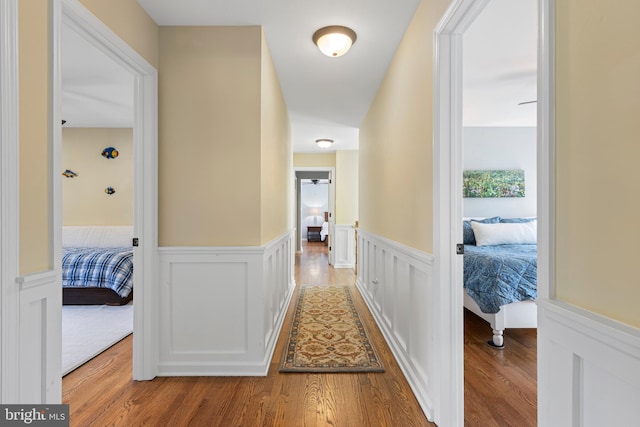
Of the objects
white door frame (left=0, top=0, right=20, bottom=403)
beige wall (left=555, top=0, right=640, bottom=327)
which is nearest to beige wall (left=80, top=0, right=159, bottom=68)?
white door frame (left=0, top=0, right=20, bottom=403)

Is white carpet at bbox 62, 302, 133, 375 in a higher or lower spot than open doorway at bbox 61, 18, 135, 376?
lower

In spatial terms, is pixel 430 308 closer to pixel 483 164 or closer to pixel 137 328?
pixel 137 328

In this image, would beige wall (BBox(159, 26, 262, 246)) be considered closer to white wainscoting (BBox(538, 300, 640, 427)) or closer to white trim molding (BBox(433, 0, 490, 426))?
white trim molding (BBox(433, 0, 490, 426))

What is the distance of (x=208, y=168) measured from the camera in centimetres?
216

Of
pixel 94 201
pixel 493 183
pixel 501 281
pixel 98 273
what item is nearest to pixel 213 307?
pixel 501 281

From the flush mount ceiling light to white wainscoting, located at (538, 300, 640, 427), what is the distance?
79.8 inches

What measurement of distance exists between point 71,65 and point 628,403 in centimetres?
413

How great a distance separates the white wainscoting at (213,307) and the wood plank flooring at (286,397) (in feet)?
0.48

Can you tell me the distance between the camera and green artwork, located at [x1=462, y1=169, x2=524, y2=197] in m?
4.80

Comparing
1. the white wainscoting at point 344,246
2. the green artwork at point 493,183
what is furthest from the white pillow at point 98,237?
the green artwork at point 493,183

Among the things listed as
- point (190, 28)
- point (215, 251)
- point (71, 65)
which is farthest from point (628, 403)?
point (71, 65)

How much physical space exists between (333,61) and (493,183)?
11.5 ft

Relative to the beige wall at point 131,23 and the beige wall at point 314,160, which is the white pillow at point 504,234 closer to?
the beige wall at point 314,160

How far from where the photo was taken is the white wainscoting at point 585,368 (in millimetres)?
643
